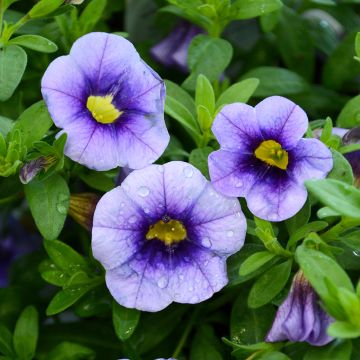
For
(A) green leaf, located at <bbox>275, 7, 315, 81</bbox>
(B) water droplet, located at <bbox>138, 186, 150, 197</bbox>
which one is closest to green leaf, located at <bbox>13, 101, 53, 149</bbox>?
(B) water droplet, located at <bbox>138, 186, 150, 197</bbox>

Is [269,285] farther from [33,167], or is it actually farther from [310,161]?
[33,167]

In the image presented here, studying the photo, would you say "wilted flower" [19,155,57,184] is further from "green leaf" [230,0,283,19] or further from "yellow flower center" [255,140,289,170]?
"green leaf" [230,0,283,19]

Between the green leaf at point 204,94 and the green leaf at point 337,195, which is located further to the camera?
the green leaf at point 204,94

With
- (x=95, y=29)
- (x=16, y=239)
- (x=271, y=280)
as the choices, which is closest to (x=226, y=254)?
(x=271, y=280)

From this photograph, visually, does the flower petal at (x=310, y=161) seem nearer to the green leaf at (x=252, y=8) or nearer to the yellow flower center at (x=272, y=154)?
the yellow flower center at (x=272, y=154)

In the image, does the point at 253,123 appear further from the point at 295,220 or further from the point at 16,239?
the point at 16,239

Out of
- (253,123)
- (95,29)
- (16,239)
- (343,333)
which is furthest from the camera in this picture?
(16,239)

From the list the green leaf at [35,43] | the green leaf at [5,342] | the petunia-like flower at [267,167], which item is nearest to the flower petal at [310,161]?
the petunia-like flower at [267,167]
